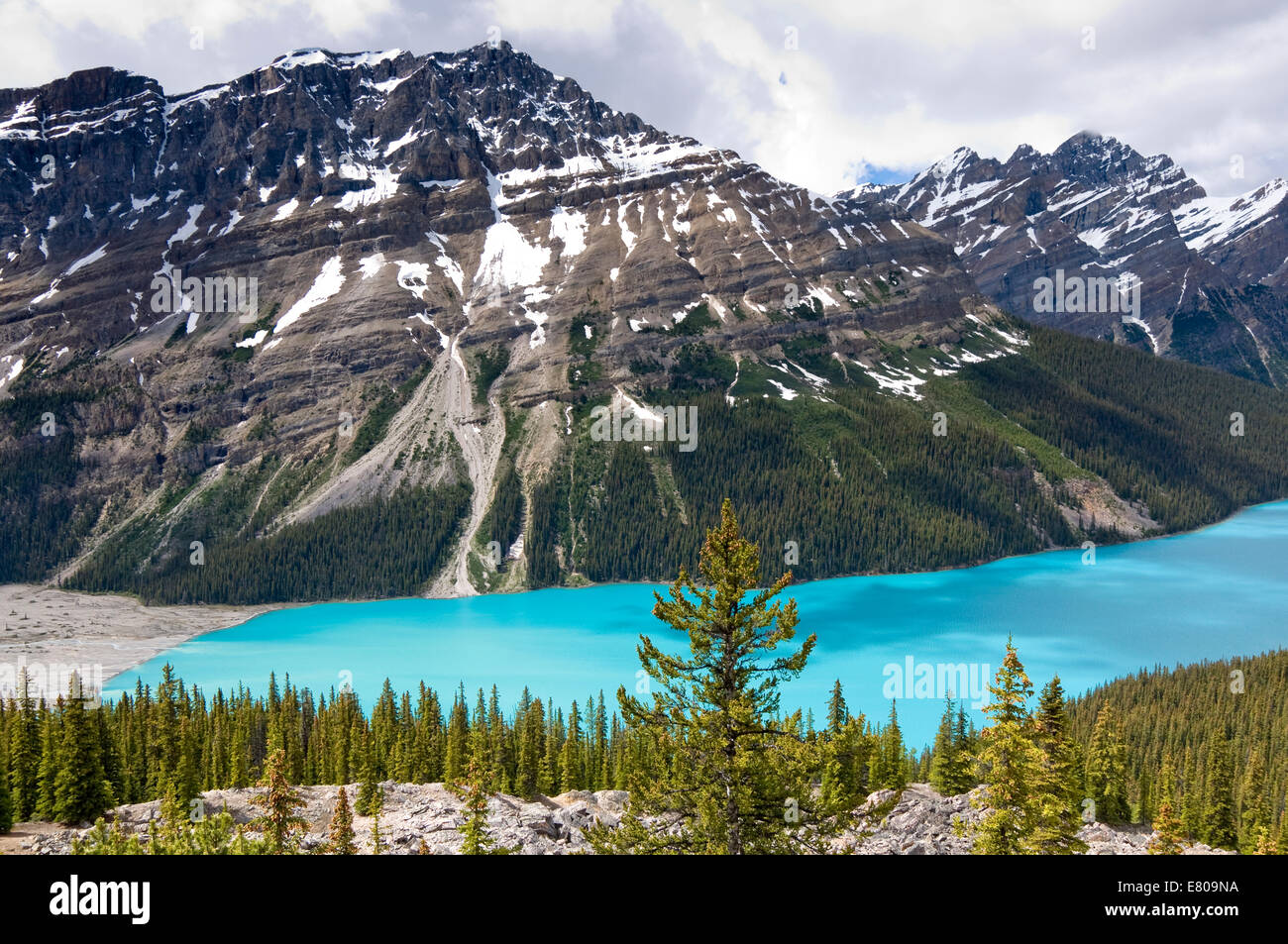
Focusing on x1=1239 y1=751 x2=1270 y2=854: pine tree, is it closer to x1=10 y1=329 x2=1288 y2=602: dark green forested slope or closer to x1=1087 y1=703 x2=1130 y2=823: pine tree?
x1=1087 y1=703 x2=1130 y2=823: pine tree

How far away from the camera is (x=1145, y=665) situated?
10506 centimetres

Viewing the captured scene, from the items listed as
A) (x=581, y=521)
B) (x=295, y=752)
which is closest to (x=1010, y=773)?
(x=295, y=752)

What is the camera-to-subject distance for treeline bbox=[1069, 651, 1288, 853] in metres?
49.8

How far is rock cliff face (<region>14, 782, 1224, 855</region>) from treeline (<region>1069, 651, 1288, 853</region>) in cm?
462

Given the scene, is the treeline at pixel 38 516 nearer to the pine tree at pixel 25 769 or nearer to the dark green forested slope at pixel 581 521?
the dark green forested slope at pixel 581 521

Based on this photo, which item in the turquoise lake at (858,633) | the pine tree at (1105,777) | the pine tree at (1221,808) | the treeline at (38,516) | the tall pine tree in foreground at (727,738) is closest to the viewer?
the tall pine tree in foreground at (727,738)

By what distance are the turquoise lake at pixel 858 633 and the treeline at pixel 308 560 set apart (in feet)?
27.2

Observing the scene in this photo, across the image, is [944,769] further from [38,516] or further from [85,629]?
[38,516]

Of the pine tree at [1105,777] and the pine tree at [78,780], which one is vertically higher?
the pine tree at [78,780]

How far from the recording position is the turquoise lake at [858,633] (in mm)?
103875

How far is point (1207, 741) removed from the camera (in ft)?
238

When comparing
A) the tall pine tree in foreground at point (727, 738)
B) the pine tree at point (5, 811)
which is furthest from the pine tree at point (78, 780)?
the tall pine tree in foreground at point (727, 738)

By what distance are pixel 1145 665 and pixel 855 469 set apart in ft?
293
